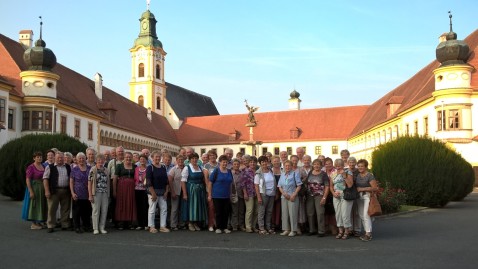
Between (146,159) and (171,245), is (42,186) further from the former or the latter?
(171,245)

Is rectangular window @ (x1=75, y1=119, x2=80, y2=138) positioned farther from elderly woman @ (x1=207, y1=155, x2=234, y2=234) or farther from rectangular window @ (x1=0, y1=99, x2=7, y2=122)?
elderly woman @ (x1=207, y1=155, x2=234, y2=234)

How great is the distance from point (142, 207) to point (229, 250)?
3.31 meters

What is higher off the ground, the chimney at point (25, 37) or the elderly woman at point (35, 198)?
the chimney at point (25, 37)

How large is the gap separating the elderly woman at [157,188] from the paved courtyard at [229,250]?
39 cm

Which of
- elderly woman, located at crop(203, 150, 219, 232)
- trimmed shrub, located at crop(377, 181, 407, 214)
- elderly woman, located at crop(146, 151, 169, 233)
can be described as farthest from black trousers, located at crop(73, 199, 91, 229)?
trimmed shrub, located at crop(377, 181, 407, 214)

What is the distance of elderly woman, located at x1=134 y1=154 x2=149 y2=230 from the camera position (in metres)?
10.8

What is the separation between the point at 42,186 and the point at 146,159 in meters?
2.44

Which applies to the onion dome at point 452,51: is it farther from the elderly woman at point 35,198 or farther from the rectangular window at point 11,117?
the rectangular window at point 11,117

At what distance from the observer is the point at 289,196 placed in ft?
34.5

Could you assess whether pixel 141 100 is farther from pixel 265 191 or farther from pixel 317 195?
pixel 317 195

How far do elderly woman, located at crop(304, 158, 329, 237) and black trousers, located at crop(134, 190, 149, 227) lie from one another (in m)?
3.77

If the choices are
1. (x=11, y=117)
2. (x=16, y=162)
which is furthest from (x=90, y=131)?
(x=16, y=162)

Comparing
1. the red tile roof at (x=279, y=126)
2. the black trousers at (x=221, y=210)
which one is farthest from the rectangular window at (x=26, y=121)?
the red tile roof at (x=279, y=126)

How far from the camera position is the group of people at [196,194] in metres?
10.4
